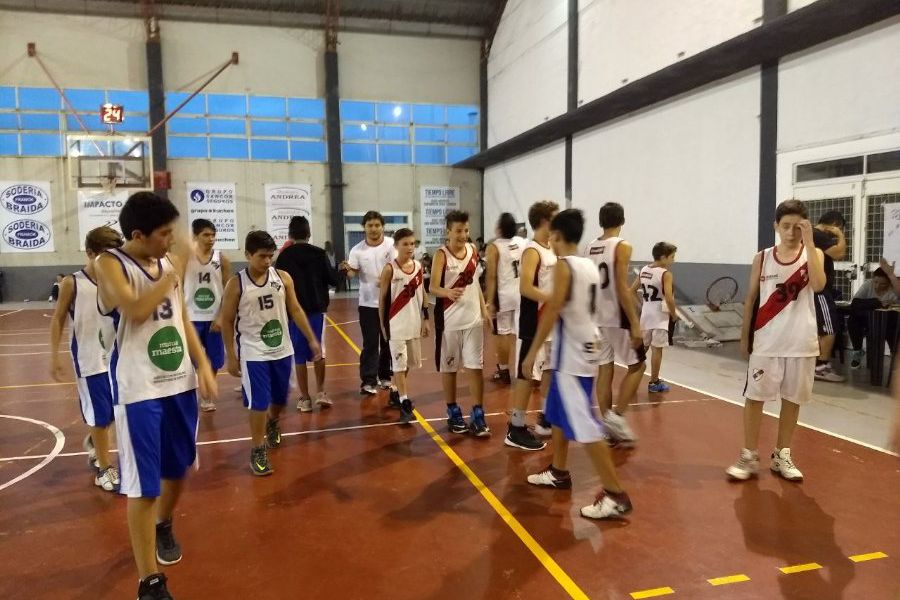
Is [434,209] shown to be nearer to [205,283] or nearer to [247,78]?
[247,78]

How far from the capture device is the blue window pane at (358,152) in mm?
20828

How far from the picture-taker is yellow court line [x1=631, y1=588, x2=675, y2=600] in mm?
2830

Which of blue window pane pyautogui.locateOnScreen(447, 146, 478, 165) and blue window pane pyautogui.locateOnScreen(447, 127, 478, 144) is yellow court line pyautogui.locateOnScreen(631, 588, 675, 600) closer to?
blue window pane pyautogui.locateOnScreen(447, 146, 478, 165)

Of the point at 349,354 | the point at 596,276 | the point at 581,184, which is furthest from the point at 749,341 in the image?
the point at 581,184

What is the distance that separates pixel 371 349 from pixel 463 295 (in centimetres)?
209

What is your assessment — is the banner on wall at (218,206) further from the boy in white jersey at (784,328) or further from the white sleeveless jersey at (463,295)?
the boy in white jersey at (784,328)

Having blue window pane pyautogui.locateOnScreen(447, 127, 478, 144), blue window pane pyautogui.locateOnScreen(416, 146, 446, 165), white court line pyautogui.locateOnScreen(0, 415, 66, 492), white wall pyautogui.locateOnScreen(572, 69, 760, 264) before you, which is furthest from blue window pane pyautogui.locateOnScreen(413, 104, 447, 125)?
white court line pyautogui.locateOnScreen(0, 415, 66, 492)

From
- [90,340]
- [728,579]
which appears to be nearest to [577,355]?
[728,579]

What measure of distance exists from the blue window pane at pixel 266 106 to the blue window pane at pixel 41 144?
5.74m

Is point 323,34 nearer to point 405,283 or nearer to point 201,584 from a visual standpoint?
point 405,283

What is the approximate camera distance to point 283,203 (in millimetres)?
20375

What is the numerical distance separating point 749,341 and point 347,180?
18.1 metres

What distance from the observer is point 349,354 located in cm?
941

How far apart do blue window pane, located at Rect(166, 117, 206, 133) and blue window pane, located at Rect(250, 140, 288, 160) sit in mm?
1568
